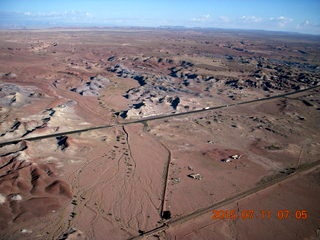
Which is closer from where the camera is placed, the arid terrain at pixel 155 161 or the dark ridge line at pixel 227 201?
the dark ridge line at pixel 227 201

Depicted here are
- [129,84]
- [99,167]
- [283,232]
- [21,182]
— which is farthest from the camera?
[129,84]

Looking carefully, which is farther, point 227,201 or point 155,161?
point 155,161

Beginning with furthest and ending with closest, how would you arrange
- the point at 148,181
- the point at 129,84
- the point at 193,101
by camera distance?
the point at 129,84 → the point at 193,101 → the point at 148,181

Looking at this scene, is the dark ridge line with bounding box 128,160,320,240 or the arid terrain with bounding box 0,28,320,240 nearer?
the dark ridge line with bounding box 128,160,320,240

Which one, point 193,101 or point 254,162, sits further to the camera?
point 193,101

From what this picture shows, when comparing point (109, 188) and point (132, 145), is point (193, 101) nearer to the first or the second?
point (132, 145)

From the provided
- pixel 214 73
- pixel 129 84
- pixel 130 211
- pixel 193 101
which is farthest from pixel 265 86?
pixel 130 211
